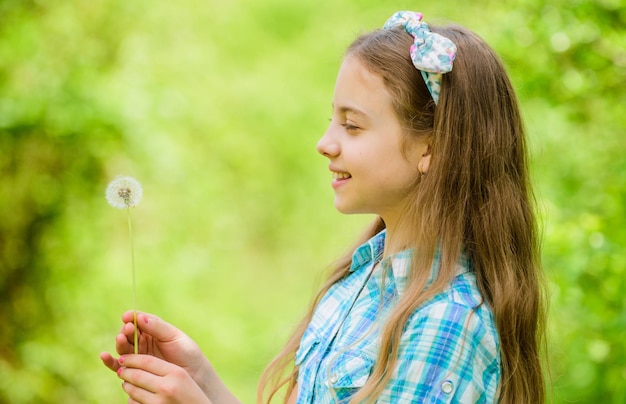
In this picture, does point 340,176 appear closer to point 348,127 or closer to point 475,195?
point 348,127

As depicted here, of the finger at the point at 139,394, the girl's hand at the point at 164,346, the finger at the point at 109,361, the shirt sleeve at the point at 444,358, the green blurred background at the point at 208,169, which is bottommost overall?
the shirt sleeve at the point at 444,358

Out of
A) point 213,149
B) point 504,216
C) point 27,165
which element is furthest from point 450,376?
point 213,149

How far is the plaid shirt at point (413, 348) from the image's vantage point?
1258 mm

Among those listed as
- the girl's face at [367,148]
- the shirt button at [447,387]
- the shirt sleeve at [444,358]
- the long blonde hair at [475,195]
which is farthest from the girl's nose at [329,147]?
the shirt button at [447,387]

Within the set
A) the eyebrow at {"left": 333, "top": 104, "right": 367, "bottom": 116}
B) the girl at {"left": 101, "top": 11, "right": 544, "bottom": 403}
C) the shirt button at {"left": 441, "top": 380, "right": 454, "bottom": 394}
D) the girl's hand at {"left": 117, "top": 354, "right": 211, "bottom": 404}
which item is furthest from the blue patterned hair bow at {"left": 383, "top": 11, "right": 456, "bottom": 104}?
the girl's hand at {"left": 117, "top": 354, "right": 211, "bottom": 404}

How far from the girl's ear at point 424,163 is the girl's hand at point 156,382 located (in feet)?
1.72

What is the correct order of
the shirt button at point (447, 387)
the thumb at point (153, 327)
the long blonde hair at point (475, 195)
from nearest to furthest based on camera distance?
the shirt button at point (447, 387) → the long blonde hair at point (475, 195) → the thumb at point (153, 327)

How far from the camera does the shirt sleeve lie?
1.25 meters

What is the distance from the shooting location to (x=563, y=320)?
275cm

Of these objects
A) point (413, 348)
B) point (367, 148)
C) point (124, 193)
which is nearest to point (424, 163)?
point (367, 148)

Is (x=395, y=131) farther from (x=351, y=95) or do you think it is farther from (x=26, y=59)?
(x=26, y=59)

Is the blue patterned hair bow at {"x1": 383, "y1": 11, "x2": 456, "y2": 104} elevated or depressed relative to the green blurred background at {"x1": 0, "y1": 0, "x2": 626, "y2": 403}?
depressed

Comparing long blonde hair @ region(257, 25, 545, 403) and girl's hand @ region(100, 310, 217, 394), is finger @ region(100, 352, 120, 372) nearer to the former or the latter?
girl's hand @ region(100, 310, 217, 394)

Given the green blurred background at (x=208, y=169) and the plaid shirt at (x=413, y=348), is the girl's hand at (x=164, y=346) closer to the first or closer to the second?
the plaid shirt at (x=413, y=348)
